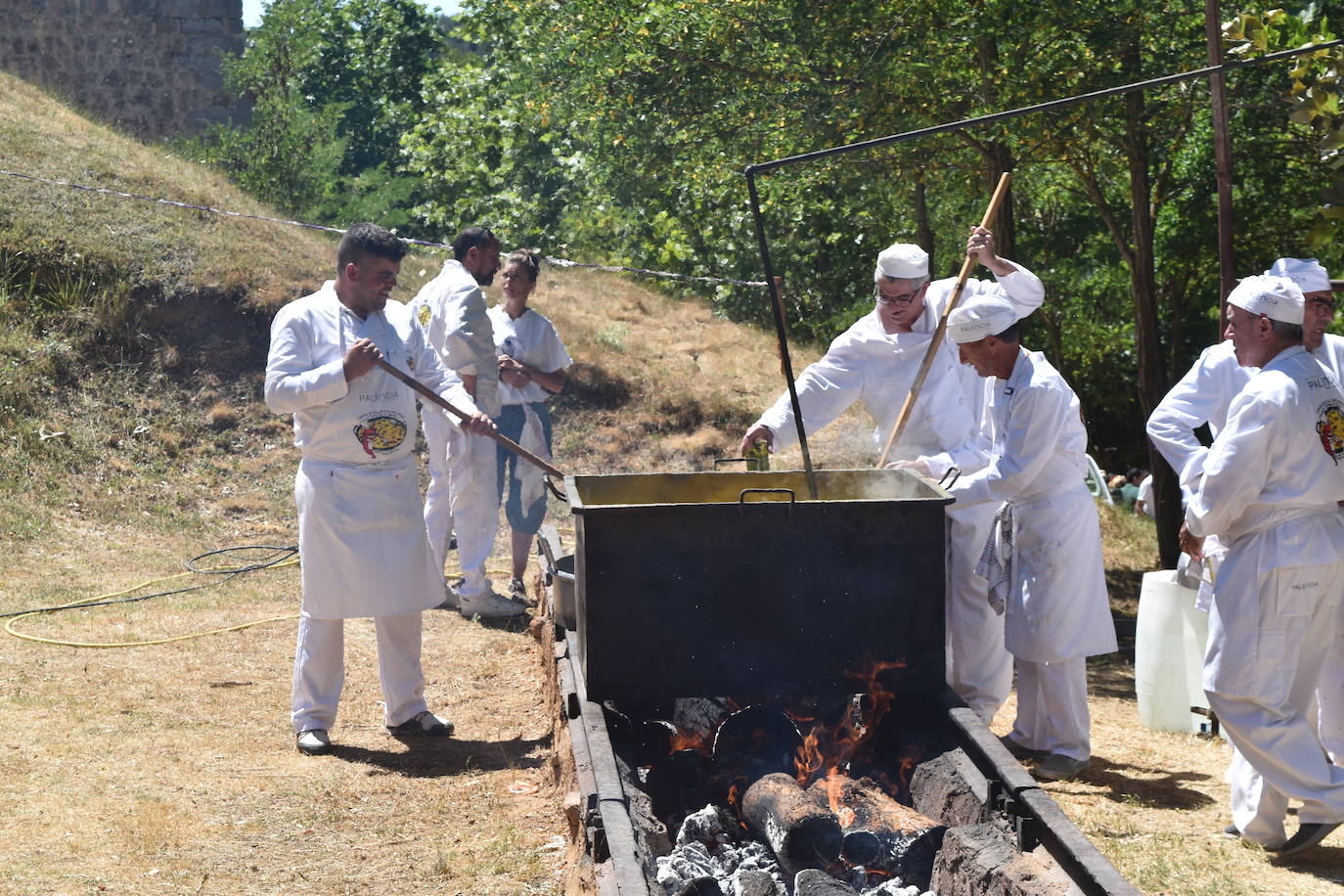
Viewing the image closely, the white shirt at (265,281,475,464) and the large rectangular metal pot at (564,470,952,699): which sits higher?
the white shirt at (265,281,475,464)

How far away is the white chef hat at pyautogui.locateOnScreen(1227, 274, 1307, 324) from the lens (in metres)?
4.52

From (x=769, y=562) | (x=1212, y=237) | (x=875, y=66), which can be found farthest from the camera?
(x=1212, y=237)

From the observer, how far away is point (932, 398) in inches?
229

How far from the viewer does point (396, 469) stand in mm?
5727

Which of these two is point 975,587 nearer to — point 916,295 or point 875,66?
point 916,295

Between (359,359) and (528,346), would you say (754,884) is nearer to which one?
(359,359)

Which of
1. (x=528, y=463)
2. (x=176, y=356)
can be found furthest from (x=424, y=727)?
(x=176, y=356)

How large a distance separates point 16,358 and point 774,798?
1027 cm

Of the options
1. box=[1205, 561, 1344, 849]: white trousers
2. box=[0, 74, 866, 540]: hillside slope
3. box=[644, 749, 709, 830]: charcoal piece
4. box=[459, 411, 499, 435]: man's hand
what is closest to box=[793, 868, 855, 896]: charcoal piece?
box=[644, 749, 709, 830]: charcoal piece

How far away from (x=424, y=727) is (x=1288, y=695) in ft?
11.6

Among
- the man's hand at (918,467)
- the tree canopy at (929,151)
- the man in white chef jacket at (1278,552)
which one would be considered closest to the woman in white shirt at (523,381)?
the tree canopy at (929,151)

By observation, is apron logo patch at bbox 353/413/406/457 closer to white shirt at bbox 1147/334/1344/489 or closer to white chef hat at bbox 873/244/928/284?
white chef hat at bbox 873/244/928/284

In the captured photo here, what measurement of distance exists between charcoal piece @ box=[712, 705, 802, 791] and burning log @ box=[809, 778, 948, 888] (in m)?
0.57

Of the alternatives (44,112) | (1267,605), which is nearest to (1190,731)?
(1267,605)
